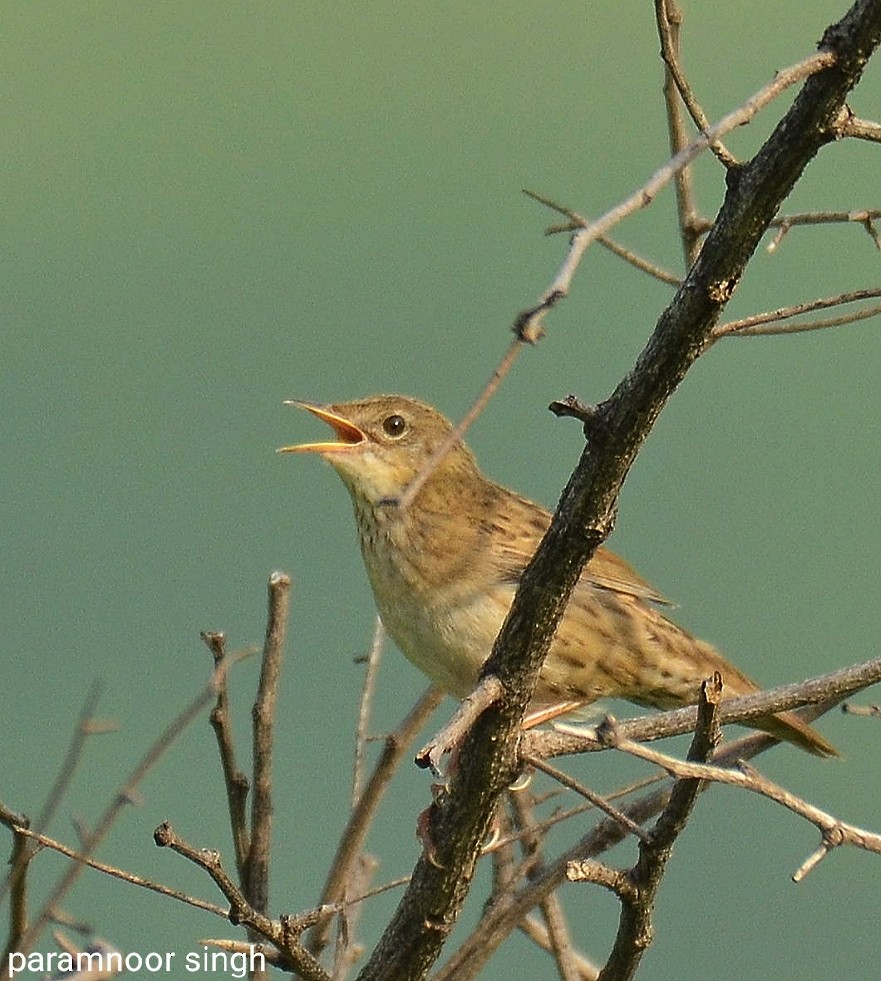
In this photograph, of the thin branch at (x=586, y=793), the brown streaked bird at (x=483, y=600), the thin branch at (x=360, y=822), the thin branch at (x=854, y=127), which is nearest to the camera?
the thin branch at (x=854, y=127)

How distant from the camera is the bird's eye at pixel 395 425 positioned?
17.0 feet

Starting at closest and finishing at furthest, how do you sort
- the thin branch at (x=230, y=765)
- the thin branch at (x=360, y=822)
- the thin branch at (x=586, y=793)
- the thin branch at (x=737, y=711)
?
the thin branch at (x=586, y=793) → the thin branch at (x=737, y=711) → the thin branch at (x=230, y=765) → the thin branch at (x=360, y=822)

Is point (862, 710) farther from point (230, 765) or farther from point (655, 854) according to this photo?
point (230, 765)

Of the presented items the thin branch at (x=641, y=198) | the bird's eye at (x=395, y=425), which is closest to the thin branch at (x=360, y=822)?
the bird's eye at (x=395, y=425)

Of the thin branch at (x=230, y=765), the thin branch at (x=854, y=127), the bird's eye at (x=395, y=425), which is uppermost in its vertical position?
the bird's eye at (x=395, y=425)

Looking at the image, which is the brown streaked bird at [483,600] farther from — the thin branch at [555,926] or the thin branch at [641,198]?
the thin branch at [641,198]

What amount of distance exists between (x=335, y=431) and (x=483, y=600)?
1.01 metres

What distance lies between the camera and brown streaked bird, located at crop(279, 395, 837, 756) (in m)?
4.49

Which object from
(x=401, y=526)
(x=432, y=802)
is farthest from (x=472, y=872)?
(x=401, y=526)

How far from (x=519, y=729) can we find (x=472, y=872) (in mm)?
326

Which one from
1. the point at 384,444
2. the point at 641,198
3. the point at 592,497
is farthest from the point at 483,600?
the point at 641,198

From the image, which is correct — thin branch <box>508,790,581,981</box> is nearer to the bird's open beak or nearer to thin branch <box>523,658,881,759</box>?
thin branch <box>523,658,881,759</box>

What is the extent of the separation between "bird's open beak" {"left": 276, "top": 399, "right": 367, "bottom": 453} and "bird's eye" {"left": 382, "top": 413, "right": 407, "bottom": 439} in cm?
8

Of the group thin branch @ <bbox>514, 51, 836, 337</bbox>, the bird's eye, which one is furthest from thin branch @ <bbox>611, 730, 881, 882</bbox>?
the bird's eye
